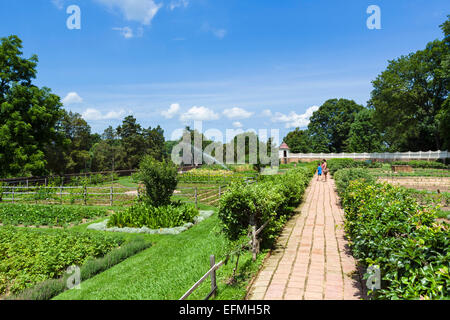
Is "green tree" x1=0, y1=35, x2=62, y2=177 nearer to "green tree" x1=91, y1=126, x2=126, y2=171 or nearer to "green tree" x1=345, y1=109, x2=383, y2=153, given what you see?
"green tree" x1=91, y1=126, x2=126, y2=171

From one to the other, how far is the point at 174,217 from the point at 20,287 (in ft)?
16.4

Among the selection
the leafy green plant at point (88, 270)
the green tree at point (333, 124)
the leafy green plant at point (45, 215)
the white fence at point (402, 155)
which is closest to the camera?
the leafy green plant at point (88, 270)

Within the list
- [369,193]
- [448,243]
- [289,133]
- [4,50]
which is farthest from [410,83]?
[4,50]

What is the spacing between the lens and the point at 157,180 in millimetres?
11438

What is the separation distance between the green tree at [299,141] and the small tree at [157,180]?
170 feet

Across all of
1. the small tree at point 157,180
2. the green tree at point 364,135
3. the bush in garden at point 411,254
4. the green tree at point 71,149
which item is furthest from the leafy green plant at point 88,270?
the green tree at point 364,135

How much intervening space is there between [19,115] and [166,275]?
85.6 ft

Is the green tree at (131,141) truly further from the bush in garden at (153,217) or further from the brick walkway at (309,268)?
the brick walkway at (309,268)

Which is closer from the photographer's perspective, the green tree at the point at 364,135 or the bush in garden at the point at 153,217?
the bush in garden at the point at 153,217

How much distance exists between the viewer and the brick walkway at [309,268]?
4.16 m

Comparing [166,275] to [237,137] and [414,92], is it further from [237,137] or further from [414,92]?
[237,137]

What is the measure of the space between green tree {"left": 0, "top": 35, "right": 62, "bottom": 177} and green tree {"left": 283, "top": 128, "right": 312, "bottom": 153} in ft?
159

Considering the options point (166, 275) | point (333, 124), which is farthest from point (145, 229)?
point (333, 124)
